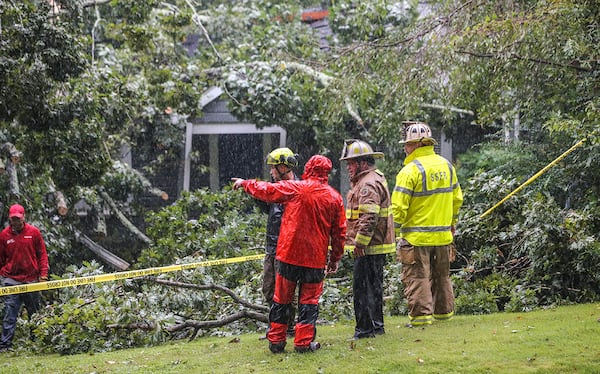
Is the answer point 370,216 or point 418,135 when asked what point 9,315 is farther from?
point 418,135

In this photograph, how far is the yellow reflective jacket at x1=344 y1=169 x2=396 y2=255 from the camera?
670cm

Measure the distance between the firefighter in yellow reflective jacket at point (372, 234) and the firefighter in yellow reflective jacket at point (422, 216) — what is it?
0.19 metres

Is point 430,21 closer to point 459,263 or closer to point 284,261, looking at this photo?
point 459,263

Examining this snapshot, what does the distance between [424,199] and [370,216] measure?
0.69 m

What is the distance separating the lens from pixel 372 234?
6734mm

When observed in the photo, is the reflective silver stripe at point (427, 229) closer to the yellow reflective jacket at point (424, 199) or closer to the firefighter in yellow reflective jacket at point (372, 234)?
the yellow reflective jacket at point (424, 199)

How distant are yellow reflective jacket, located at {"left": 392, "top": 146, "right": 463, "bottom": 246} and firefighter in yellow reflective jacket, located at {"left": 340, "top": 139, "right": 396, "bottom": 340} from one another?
6.2 inches

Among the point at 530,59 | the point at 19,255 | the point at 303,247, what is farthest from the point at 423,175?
the point at 19,255

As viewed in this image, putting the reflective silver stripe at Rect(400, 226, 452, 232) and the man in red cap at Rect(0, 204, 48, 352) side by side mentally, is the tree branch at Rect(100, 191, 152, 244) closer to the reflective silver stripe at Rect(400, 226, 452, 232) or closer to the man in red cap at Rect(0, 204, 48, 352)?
the man in red cap at Rect(0, 204, 48, 352)

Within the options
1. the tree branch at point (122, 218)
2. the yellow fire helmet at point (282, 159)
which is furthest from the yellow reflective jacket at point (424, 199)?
the tree branch at point (122, 218)

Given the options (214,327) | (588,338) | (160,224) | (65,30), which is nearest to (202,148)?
(160,224)

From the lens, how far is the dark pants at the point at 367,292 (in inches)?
270

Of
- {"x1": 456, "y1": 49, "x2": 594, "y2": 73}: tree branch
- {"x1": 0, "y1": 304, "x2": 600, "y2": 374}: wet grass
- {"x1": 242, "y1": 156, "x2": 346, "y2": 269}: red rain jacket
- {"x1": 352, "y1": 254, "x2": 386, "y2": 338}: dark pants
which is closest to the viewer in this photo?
{"x1": 0, "y1": 304, "x2": 600, "y2": 374}: wet grass

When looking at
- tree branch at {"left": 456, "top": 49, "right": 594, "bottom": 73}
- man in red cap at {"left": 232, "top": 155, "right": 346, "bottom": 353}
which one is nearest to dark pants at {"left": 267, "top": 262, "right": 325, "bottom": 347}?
man in red cap at {"left": 232, "top": 155, "right": 346, "bottom": 353}
